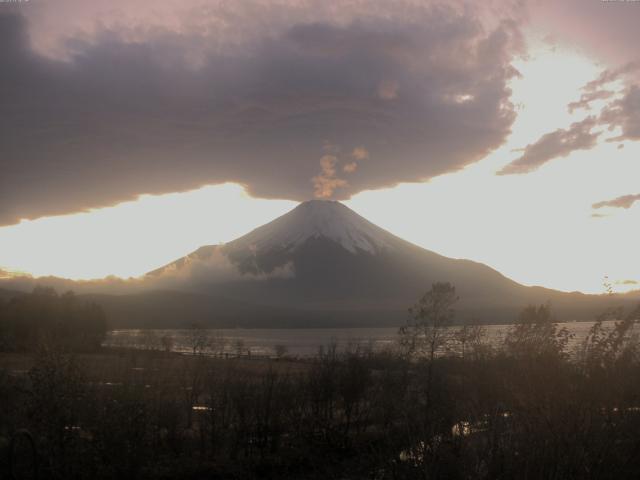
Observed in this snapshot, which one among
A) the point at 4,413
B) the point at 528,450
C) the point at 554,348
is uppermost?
the point at 554,348

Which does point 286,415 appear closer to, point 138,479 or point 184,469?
point 184,469

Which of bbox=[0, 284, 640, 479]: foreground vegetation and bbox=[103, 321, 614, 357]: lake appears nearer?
bbox=[0, 284, 640, 479]: foreground vegetation

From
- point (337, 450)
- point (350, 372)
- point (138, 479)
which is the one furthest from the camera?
point (350, 372)

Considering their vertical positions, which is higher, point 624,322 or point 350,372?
point 624,322

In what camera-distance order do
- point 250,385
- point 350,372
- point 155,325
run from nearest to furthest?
point 250,385 < point 350,372 < point 155,325

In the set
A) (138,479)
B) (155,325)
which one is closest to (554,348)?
(138,479)

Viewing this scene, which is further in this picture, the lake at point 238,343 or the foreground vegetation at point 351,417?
the lake at point 238,343

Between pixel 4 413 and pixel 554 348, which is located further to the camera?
pixel 4 413

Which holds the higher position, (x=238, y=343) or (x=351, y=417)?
(x=351, y=417)
